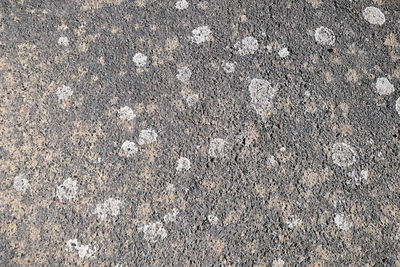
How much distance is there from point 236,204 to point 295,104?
2.50 feet

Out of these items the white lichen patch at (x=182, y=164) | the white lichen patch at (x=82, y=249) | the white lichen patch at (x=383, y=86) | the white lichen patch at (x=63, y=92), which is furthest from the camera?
the white lichen patch at (x=383, y=86)

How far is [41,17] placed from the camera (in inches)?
101

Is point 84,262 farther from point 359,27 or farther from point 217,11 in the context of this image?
point 359,27

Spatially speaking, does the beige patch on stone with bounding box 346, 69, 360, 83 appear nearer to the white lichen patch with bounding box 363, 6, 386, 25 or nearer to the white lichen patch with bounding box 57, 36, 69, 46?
the white lichen patch with bounding box 363, 6, 386, 25

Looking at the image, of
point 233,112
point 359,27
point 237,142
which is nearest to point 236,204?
point 237,142

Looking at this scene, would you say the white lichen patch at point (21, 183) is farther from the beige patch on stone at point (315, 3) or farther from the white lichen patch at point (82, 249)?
the beige patch on stone at point (315, 3)

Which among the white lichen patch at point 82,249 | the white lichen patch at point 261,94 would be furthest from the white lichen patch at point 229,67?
the white lichen patch at point 82,249

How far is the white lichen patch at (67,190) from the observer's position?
7.25ft

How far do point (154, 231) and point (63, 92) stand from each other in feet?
3.49

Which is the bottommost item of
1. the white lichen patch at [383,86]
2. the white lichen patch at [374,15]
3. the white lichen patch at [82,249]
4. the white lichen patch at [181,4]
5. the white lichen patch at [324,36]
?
the white lichen patch at [82,249]

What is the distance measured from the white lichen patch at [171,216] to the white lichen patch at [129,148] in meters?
0.43

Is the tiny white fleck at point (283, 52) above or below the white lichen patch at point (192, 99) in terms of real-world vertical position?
above

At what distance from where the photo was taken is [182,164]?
90.2 inches

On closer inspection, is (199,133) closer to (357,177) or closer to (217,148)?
(217,148)
